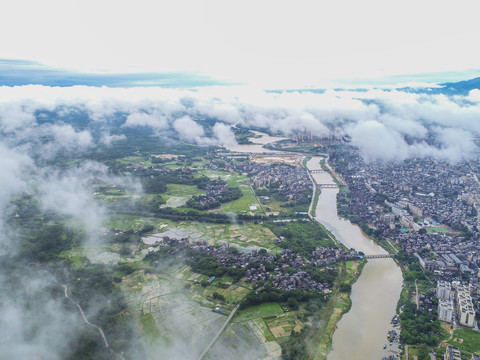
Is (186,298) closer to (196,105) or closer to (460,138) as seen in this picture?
(460,138)

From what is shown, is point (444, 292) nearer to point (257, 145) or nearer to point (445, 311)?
point (445, 311)

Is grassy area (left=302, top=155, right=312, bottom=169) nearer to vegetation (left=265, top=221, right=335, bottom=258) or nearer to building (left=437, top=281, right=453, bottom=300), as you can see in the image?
vegetation (left=265, top=221, right=335, bottom=258)

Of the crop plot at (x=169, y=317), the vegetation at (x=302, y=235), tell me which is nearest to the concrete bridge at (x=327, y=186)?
the vegetation at (x=302, y=235)

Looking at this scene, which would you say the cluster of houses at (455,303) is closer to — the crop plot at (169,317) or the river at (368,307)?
the river at (368,307)

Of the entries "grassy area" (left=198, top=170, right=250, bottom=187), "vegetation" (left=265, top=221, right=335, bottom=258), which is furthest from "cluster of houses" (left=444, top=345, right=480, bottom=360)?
"grassy area" (left=198, top=170, right=250, bottom=187)

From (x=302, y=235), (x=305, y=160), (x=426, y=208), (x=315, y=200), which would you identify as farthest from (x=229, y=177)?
(x=426, y=208)

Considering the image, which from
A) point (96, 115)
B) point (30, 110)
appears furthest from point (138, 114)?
point (30, 110)
